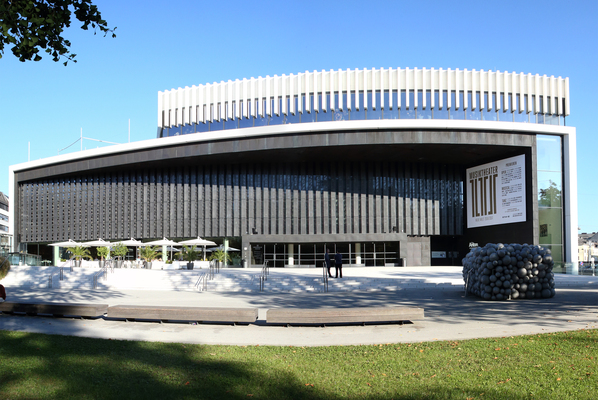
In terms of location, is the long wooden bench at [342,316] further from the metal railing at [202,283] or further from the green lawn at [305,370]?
the metal railing at [202,283]

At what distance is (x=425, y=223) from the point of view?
1586 inches

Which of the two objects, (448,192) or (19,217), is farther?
(19,217)

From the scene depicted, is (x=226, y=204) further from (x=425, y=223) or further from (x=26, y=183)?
(x=26, y=183)

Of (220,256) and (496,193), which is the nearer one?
(496,193)

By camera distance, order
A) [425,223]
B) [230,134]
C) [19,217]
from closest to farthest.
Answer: [230,134] → [425,223] → [19,217]

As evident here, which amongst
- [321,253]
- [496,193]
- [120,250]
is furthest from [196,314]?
[496,193]

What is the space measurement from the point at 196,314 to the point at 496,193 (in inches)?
1254

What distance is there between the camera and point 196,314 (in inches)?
425

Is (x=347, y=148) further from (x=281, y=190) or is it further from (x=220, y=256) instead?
(x=220, y=256)

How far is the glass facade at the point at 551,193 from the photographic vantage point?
34062mm

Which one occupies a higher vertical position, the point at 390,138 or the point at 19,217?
the point at 390,138

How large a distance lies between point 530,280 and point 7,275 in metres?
25.8

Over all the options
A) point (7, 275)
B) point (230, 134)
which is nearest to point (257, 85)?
point (230, 134)

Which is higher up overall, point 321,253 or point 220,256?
point 321,253
